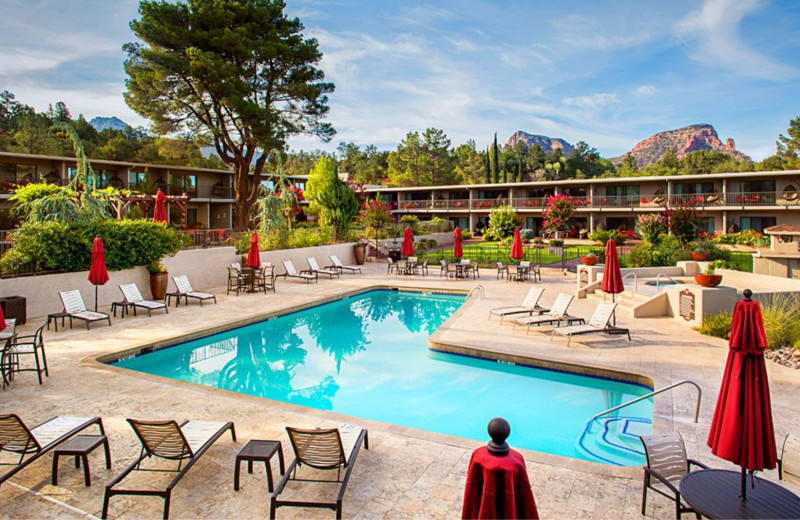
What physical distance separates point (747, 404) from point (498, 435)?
2530mm

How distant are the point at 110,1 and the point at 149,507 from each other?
24271mm

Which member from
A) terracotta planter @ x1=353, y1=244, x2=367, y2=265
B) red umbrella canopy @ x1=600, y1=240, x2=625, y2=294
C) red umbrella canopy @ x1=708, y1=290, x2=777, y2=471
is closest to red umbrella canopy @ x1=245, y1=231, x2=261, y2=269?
terracotta planter @ x1=353, y1=244, x2=367, y2=265

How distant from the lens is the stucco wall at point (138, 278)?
13.1m

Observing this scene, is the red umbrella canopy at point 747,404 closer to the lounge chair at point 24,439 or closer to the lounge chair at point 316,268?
the lounge chair at point 24,439

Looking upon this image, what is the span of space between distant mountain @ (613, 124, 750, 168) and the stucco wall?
173m

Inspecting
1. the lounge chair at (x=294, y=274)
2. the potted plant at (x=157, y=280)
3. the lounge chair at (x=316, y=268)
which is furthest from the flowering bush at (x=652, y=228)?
the potted plant at (x=157, y=280)

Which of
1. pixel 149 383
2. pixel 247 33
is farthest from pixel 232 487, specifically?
pixel 247 33

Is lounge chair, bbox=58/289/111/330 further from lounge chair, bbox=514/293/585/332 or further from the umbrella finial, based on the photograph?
the umbrella finial

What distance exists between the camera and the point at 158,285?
1591 cm

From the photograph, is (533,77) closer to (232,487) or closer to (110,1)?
(110,1)

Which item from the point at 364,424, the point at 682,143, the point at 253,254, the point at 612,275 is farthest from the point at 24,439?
the point at 682,143

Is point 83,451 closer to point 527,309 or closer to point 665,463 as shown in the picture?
point 665,463

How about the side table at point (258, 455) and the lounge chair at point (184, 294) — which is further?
the lounge chair at point (184, 294)

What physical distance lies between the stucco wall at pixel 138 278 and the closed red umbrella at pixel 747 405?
49.5 feet
